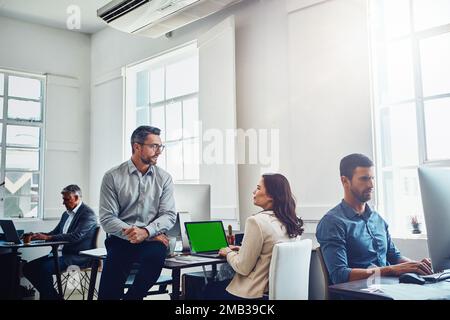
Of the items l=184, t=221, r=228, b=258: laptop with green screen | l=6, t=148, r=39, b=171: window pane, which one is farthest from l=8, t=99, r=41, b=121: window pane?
l=184, t=221, r=228, b=258: laptop with green screen

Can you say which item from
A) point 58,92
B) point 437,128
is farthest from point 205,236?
point 58,92

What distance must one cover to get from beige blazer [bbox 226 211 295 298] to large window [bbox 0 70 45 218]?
465 cm

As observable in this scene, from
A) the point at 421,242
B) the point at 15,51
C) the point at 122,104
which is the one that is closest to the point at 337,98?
the point at 421,242

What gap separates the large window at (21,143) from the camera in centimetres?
623

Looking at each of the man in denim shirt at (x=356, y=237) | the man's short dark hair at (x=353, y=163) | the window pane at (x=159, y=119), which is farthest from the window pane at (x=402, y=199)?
the window pane at (x=159, y=119)

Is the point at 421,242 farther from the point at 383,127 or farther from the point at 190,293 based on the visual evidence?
the point at 190,293

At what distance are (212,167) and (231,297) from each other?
2.38 m

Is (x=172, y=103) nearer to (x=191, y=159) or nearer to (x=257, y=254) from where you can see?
(x=191, y=159)

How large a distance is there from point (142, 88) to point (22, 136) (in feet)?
5.92

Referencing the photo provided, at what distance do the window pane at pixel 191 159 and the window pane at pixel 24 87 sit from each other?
254cm

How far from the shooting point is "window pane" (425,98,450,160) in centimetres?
346

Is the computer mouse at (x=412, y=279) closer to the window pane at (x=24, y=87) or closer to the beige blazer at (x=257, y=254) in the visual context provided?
the beige blazer at (x=257, y=254)

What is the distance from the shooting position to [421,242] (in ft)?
11.0
